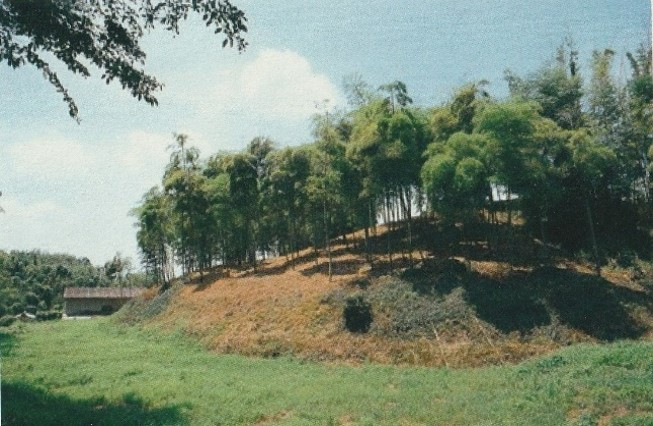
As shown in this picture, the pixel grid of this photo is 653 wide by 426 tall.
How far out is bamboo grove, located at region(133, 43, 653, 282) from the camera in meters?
25.3

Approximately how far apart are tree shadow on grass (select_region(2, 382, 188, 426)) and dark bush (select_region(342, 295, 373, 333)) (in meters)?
10.2

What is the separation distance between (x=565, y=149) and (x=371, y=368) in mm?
16156

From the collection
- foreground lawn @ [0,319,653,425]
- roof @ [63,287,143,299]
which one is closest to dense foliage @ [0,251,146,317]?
roof @ [63,287,143,299]

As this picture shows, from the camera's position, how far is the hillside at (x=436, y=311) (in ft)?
65.8

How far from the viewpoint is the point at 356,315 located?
74.3ft

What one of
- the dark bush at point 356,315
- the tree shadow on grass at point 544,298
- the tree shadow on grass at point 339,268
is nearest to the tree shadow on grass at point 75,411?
the dark bush at point 356,315

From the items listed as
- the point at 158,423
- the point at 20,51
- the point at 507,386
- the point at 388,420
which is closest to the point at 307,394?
the point at 388,420

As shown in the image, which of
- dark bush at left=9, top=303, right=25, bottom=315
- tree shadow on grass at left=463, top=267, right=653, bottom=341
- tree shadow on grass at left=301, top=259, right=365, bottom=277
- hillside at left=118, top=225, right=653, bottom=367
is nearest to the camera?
hillside at left=118, top=225, right=653, bottom=367

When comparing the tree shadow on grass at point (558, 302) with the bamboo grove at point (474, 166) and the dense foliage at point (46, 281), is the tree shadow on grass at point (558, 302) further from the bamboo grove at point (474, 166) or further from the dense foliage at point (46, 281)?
the dense foliage at point (46, 281)

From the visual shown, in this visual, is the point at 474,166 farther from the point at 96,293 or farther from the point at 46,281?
the point at 46,281

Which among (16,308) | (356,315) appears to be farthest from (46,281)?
(356,315)

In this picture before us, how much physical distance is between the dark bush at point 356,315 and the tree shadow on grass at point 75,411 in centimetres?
1023

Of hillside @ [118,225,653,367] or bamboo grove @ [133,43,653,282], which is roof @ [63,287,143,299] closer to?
bamboo grove @ [133,43,653,282]

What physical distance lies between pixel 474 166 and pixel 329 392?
14.1m
